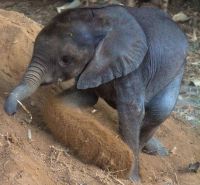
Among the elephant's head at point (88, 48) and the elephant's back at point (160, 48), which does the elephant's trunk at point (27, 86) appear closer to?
the elephant's head at point (88, 48)

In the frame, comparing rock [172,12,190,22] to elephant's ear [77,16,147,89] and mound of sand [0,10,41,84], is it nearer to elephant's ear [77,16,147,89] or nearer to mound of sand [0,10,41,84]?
mound of sand [0,10,41,84]

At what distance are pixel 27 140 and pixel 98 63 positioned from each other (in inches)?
30.7

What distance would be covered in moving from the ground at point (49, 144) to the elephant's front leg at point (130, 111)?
186 mm

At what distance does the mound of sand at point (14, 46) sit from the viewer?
5406mm

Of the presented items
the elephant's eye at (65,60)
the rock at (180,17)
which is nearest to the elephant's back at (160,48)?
the elephant's eye at (65,60)

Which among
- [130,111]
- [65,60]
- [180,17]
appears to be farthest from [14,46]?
[180,17]

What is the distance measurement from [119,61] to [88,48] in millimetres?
274

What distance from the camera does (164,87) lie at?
5551 millimetres

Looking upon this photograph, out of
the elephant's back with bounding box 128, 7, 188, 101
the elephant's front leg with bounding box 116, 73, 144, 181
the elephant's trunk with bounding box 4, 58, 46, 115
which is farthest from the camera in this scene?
the elephant's back with bounding box 128, 7, 188, 101

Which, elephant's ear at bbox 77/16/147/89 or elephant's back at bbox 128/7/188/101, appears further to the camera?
elephant's back at bbox 128/7/188/101

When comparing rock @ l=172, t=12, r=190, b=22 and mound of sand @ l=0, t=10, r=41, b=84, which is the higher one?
mound of sand @ l=0, t=10, r=41, b=84

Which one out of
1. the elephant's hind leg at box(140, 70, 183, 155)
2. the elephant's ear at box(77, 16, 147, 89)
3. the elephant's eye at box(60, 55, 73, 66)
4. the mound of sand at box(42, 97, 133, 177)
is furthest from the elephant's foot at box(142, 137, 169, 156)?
the elephant's eye at box(60, 55, 73, 66)

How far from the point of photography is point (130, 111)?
5.05 meters

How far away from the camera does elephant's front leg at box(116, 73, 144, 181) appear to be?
5.00 meters
